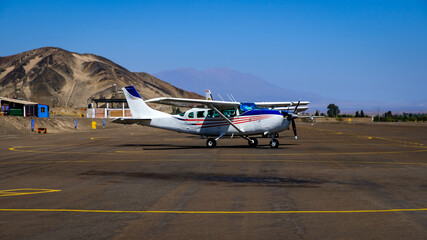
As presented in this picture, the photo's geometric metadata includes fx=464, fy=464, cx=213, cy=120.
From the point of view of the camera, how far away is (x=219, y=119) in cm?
2752

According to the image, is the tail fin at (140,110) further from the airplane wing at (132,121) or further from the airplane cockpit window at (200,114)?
the airplane cockpit window at (200,114)

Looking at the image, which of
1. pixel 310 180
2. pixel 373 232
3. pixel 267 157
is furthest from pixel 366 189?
pixel 267 157

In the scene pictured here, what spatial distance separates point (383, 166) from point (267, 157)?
5364mm

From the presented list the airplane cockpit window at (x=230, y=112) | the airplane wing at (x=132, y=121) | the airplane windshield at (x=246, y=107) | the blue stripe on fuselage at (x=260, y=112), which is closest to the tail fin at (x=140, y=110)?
the airplane wing at (x=132, y=121)

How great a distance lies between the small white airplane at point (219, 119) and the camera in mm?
25969

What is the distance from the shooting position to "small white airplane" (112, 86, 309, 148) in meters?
26.0

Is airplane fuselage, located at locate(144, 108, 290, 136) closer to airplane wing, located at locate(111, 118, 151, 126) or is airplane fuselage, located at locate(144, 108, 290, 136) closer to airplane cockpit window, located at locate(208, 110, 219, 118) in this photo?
airplane cockpit window, located at locate(208, 110, 219, 118)

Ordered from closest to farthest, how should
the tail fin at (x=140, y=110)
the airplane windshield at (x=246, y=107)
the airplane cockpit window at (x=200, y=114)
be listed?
the airplane windshield at (x=246, y=107)
the airplane cockpit window at (x=200, y=114)
the tail fin at (x=140, y=110)

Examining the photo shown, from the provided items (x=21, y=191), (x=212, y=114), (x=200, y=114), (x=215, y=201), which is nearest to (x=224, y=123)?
(x=212, y=114)

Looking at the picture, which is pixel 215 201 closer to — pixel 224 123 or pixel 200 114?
pixel 224 123

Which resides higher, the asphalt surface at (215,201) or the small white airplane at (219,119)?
the small white airplane at (219,119)

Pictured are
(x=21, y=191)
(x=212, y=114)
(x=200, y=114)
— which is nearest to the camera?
(x=21, y=191)

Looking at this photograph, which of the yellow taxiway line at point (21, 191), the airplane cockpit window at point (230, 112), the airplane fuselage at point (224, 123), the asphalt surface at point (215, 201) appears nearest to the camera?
the asphalt surface at point (215, 201)

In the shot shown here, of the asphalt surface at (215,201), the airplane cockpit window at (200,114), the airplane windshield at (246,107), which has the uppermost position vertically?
the airplane windshield at (246,107)
